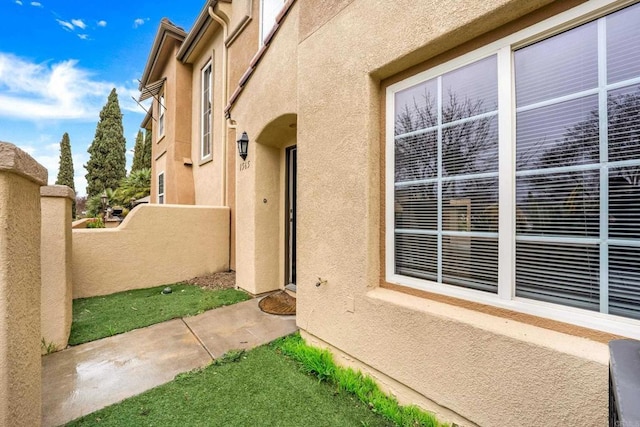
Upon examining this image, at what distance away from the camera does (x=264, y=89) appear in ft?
16.4

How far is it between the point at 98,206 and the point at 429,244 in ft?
64.8

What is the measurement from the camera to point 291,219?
5637 mm

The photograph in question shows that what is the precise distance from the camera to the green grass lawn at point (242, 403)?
2.39 m

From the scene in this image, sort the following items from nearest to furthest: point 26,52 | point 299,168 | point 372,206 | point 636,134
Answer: point 636,134
point 372,206
point 299,168
point 26,52

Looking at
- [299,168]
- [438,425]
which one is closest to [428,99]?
[299,168]

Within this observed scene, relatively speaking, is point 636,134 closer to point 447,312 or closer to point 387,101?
point 447,312

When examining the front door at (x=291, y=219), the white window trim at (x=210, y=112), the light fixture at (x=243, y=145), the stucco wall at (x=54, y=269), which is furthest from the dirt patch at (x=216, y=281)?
the white window trim at (x=210, y=112)

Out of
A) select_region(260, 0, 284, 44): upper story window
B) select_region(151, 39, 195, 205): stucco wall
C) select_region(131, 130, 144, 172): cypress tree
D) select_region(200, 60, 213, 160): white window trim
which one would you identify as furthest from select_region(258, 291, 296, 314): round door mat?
select_region(131, 130, 144, 172): cypress tree

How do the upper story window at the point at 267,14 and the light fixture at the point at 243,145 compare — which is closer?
the light fixture at the point at 243,145

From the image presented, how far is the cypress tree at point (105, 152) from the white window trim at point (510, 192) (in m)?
26.7

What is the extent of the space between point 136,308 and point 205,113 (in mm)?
7835

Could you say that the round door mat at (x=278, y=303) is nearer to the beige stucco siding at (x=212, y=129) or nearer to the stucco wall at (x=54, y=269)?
the stucco wall at (x=54, y=269)

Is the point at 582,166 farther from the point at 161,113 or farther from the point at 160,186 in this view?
the point at 161,113

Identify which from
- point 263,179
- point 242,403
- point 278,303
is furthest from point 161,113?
point 242,403
